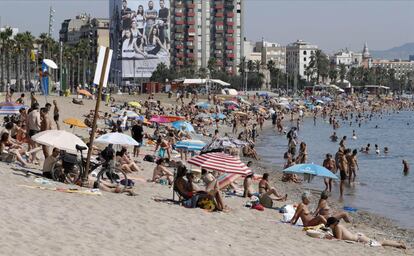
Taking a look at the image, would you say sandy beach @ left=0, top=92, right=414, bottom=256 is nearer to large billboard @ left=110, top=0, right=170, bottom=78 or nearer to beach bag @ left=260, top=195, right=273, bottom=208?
beach bag @ left=260, top=195, right=273, bottom=208

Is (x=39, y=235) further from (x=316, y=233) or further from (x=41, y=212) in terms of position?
(x=316, y=233)

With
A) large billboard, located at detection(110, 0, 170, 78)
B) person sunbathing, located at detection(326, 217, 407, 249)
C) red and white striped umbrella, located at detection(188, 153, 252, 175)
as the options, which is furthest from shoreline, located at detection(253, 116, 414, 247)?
large billboard, located at detection(110, 0, 170, 78)

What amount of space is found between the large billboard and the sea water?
54456 millimetres

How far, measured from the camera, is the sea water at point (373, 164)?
20.8 m

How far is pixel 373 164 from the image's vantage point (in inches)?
1348

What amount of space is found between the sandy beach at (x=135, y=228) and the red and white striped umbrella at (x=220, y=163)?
842 millimetres

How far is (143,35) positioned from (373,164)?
289 ft

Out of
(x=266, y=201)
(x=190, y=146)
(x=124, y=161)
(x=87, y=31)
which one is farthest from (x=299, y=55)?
(x=266, y=201)

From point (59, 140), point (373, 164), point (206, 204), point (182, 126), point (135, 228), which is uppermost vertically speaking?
point (59, 140)

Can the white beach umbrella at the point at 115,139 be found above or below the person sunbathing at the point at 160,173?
above

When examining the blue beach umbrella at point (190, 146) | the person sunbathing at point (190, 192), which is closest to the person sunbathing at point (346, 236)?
the person sunbathing at point (190, 192)

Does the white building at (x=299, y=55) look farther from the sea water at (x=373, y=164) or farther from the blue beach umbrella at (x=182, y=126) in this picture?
the blue beach umbrella at (x=182, y=126)

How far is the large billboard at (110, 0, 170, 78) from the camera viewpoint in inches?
4656

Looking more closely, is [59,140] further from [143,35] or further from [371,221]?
[143,35]
